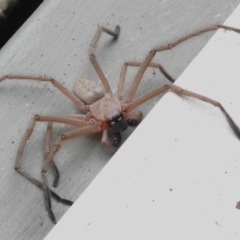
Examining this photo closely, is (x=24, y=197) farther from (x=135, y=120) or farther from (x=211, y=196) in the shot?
(x=211, y=196)

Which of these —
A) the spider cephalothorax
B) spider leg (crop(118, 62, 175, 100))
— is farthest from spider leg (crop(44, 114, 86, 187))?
spider leg (crop(118, 62, 175, 100))

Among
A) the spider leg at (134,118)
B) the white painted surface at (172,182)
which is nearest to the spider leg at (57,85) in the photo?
the spider leg at (134,118)

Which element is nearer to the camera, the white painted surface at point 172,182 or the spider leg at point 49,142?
the white painted surface at point 172,182

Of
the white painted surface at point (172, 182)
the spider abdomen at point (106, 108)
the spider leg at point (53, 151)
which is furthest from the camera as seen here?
the spider abdomen at point (106, 108)

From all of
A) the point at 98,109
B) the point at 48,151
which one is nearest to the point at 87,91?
the point at 98,109

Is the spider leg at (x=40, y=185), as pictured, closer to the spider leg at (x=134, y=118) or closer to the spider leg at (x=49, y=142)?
the spider leg at (x=49, y=142)

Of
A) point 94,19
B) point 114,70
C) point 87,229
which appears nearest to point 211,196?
point 87,229

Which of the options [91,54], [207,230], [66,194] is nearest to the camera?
[207,230]
